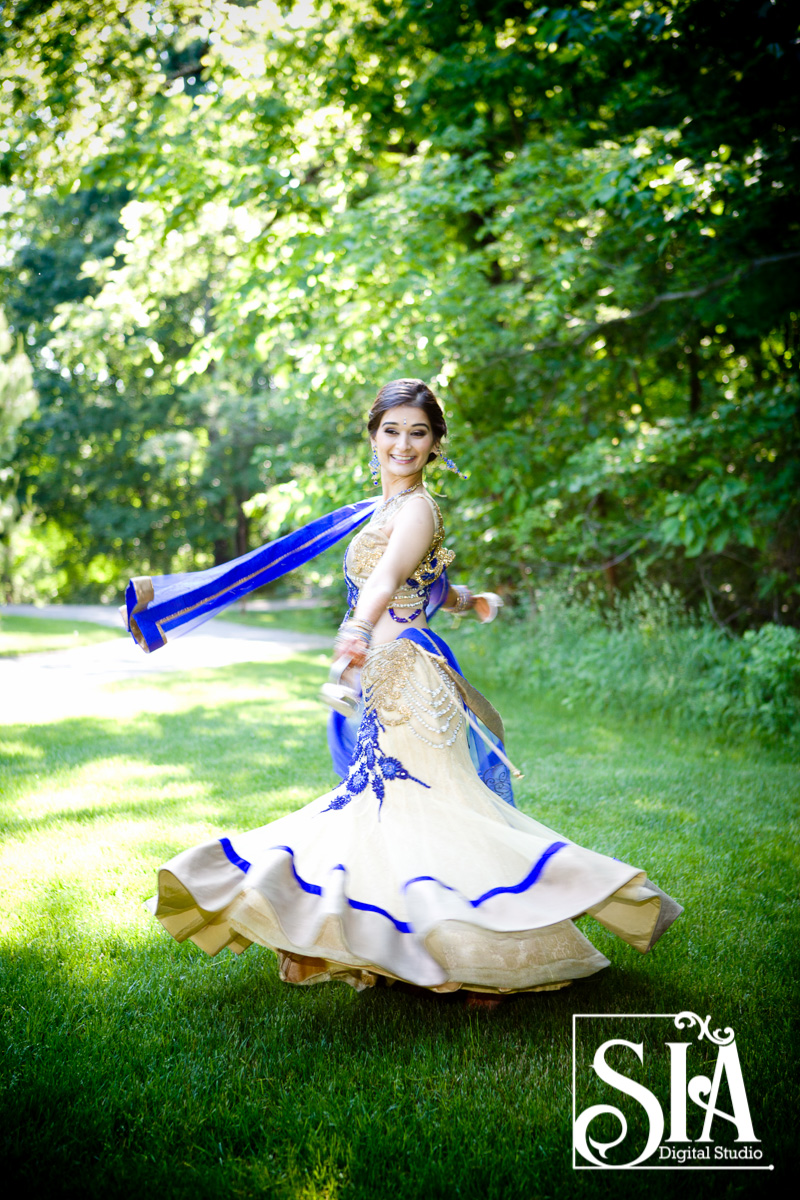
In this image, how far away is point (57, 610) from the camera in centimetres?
2319

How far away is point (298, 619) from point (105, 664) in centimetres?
911

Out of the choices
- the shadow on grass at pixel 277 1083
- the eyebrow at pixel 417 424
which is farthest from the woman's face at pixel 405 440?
the shadow on grass at pixel 277 1083

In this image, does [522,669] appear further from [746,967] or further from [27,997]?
[27,997]

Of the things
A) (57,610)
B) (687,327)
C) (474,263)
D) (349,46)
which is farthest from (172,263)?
(57,610)

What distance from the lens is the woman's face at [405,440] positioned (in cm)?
295

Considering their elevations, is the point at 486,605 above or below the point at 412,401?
below

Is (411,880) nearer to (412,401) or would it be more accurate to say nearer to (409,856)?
(409,856)

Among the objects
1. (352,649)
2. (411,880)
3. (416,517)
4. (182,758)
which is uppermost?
(416,517)

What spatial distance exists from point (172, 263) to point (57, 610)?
15.6m

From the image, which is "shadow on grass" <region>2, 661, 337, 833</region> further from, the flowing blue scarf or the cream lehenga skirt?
the cream lehenga skirt

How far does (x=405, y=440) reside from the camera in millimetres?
2949

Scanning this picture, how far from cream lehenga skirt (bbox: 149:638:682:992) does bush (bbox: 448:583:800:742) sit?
4726 mm

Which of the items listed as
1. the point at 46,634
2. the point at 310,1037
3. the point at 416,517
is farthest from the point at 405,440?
the point at 46,634

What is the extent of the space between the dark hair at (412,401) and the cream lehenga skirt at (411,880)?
817 mm
